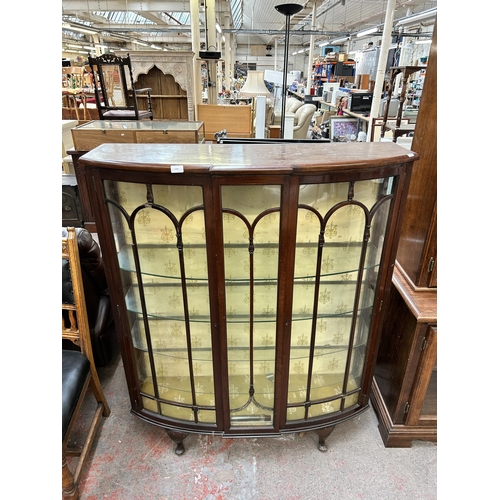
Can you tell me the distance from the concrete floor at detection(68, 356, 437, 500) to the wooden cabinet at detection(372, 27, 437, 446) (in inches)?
5.2

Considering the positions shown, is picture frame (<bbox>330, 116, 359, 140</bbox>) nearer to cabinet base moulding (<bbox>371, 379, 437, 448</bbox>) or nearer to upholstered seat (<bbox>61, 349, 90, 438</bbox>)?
cabinet base moulding (<bbox>371, 379, 437, 448</bbox>)

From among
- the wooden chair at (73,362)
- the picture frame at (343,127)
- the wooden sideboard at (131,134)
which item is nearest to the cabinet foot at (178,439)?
the wooden chair at (73,362)

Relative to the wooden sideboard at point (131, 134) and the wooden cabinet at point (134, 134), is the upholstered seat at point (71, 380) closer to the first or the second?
the wooden sideboard at point (131, 134)

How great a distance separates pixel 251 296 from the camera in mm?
1319

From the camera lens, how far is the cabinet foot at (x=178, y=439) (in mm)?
1612

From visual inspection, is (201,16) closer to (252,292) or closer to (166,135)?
(166,135)

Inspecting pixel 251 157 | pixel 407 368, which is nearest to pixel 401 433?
pixel 407 368

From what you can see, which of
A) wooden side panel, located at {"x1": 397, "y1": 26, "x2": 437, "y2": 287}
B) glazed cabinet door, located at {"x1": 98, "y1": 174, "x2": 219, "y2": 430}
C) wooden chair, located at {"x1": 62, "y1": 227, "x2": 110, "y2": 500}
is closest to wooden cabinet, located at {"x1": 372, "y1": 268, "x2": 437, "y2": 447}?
wooden side panel, located at {"x1": 397, "y1": 26, "x2": 437, "y2": 287}

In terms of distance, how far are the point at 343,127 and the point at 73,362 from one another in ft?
20.4

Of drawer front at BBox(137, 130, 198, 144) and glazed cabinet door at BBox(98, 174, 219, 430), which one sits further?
drawer front at BBox(137, 130, 198, 144)

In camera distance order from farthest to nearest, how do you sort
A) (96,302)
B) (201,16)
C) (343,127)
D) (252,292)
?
(201,16)
(343,127)
(96,302)
(252,292)

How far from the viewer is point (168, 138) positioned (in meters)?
2.74

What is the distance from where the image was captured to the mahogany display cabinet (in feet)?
3.74

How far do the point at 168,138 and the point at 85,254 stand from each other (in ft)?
4.55
